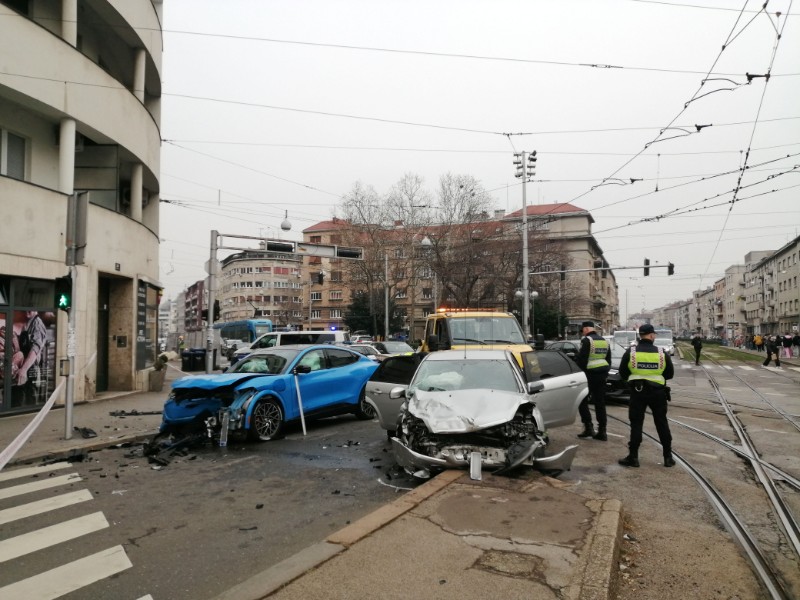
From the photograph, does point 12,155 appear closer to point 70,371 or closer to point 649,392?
point 70,371

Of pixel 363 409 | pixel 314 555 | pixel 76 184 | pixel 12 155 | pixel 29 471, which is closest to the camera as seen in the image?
pixel 314 555

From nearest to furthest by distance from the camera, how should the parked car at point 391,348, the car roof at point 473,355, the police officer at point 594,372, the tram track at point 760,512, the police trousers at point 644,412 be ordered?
the tram track at point 760,512, the police trousers at point 644,412, the car roof at point 473,355, the police officer at point 594,372, the parked car at point 391,348

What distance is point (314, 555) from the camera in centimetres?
395

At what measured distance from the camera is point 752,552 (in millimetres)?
4398

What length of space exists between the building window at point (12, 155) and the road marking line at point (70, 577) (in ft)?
37.9

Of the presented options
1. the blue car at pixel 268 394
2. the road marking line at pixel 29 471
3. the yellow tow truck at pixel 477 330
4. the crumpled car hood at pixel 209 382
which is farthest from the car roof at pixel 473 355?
the road marking line at pixel 29 471

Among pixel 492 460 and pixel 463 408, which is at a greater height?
pixel 463 408

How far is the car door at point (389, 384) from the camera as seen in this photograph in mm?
8609

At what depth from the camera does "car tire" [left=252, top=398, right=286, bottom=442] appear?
9019 mm

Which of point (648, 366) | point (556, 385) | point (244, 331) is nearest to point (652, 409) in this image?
point (648, 366)

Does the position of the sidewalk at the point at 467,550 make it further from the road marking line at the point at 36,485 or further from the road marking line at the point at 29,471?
the road marking line at the point at 29,471

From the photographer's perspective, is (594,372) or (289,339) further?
(289,339)

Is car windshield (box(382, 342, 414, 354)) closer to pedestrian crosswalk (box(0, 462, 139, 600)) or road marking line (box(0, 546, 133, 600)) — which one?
pedestrian crosswalk (box(0, 462, 139, 600))

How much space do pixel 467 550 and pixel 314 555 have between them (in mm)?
1095
